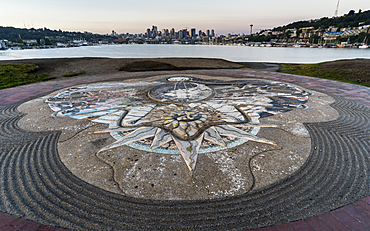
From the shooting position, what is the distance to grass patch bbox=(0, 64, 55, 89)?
22.7 meters

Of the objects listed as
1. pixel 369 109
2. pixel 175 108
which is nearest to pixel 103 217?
pixel 175 108

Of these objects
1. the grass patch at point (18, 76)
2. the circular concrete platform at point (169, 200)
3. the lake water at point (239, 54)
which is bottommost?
the circular concrete platform at point (169, 200)

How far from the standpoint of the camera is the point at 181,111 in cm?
1193

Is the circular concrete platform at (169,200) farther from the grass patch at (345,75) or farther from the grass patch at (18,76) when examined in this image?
the grass patch at (345,75)

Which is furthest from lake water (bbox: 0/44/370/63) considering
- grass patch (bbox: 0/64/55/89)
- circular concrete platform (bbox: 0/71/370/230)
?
circular concrete platform (bbox: 0/71/370/230)

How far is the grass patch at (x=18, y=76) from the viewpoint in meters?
22.7

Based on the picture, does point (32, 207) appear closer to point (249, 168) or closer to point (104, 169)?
point (104, 169)

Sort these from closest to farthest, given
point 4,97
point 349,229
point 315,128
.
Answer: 1. point 349,229
2. point 315,128
3. point 4,97

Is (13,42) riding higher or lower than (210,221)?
higher

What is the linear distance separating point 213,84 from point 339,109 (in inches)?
475

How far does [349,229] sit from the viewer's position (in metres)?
4.51

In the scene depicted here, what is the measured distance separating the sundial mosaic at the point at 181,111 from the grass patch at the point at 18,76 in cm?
1060

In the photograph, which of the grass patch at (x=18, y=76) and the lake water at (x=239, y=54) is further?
the lake water at (x=239, y=54)

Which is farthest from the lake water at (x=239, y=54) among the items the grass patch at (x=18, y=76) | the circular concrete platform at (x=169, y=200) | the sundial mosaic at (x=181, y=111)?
the circular concrete platform at (x=169, y=200)
